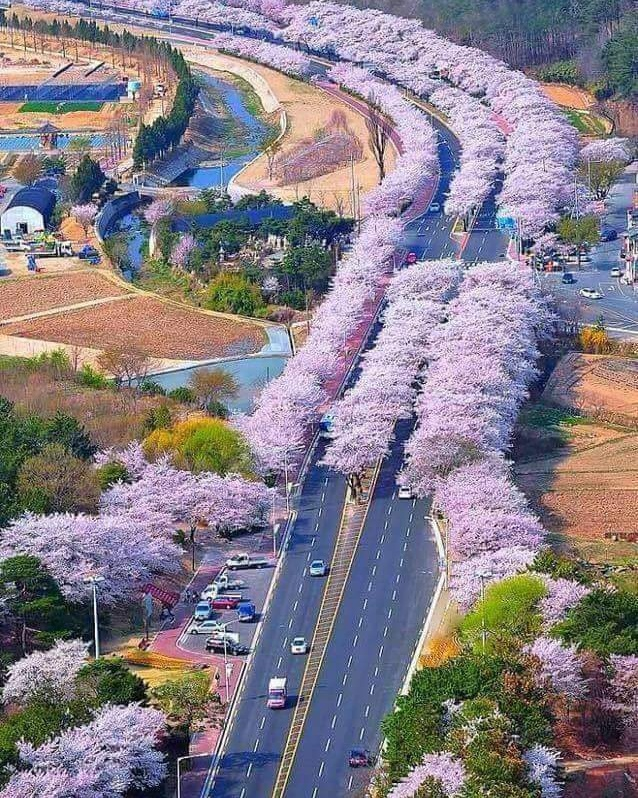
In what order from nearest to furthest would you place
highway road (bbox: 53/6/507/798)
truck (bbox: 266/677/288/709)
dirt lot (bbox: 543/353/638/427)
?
highway road (bbox: 53/6/507/798) < truck (bbox: 266/677/288/709) < dirt lot (bbox: 543/353/638/427)

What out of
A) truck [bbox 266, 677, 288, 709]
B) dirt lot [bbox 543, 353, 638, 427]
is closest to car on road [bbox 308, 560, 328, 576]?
truck [bbox 266, 677, 288, 709]

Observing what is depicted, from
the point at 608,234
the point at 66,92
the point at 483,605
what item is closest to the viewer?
the point at 483,605

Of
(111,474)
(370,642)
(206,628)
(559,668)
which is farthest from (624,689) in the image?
(111,474)

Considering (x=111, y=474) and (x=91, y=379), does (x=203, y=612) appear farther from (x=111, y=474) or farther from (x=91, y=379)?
(x=91, y=379)

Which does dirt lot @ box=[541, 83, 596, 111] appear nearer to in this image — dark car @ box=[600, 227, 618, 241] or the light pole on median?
dark car @ box=[600, 227, 618, 241]

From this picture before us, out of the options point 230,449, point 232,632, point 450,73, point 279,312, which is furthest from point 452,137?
point 232,632
